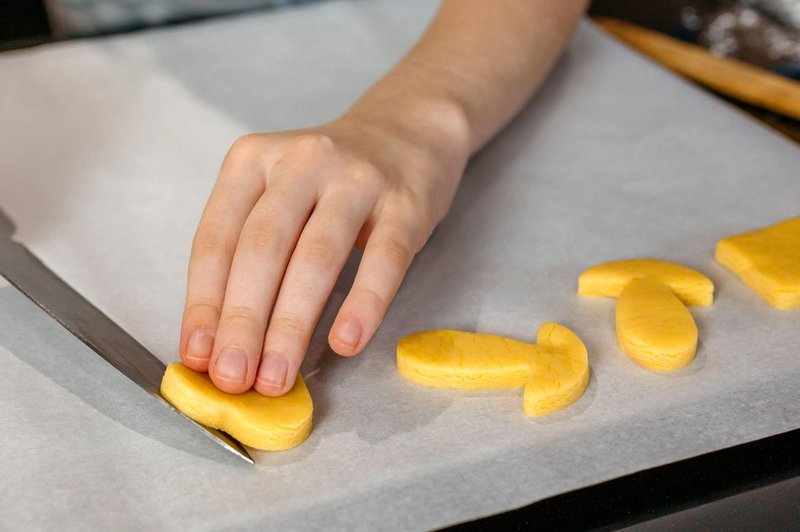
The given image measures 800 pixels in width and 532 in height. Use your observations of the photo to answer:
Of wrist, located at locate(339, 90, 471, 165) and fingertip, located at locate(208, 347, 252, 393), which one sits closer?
fingertip, located at locate(208, 347, 252, 393)

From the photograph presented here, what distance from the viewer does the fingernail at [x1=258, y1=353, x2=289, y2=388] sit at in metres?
0.62

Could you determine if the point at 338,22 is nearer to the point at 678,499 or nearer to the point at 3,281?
the point at 3,281

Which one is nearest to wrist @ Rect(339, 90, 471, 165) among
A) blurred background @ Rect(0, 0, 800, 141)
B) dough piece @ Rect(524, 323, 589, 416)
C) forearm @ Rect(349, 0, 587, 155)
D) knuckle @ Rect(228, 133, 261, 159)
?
forearm @ Rect(349, 0, 587, 155)

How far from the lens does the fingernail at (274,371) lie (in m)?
0.62

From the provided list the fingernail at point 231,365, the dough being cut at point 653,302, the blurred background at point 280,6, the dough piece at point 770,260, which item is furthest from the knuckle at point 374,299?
the blurred background at point 280,6

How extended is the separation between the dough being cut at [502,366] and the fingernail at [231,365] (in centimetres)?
14

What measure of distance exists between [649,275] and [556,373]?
6.6 inches

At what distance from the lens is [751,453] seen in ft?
2.08

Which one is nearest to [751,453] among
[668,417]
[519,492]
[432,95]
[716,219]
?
[668,417]

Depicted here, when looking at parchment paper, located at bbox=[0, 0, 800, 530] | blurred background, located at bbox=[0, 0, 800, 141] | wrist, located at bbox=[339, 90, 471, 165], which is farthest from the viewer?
blurred background, located at bbox=[0, 0, 800, 141]

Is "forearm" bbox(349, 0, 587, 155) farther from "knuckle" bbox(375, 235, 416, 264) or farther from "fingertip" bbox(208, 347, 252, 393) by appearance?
"fingertip" bbox(208, 347, 252, 393)

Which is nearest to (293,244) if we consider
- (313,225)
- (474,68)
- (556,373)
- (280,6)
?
(313,225)

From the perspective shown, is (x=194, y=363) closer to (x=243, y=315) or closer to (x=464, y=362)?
(x=243, y=315)

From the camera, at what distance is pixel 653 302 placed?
2.41 ft
